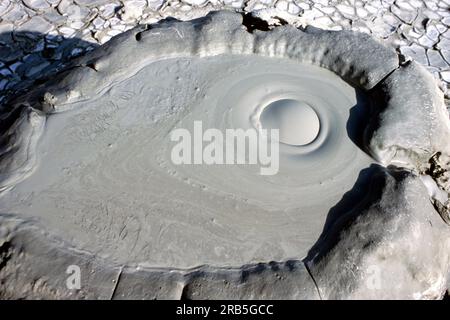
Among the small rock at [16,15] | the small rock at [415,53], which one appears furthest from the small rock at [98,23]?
the small rock at [415,53]

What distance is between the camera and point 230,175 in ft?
8.85

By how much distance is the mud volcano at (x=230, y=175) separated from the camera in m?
2.29

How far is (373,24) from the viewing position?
4613mm

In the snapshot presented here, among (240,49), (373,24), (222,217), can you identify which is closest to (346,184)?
(222,217)

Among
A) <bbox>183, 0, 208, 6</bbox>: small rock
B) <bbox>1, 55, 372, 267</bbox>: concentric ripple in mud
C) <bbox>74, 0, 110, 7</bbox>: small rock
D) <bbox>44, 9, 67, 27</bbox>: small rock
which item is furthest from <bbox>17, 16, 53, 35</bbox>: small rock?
<bbox>1, 55, 372, 267</bbox>: concentric ripple in mud

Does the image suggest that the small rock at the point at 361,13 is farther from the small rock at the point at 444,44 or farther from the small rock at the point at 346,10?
the small rock at the point at 444,44

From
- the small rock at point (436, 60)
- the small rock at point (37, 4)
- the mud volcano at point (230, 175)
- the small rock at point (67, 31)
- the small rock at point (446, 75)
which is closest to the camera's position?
the mud volcano at point (230, 175)

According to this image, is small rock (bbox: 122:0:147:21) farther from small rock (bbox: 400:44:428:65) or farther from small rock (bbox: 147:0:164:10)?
small rock (bbox: 400:44:428:65)

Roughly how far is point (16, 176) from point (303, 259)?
1.63 metres

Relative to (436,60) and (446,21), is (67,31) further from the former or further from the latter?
(446,21)

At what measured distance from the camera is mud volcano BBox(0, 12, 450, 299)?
2.29 meters

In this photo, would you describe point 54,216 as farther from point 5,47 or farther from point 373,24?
point 373,24

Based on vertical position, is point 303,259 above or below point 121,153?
below

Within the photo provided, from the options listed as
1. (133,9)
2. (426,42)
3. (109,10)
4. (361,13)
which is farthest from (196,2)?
(426,42)
